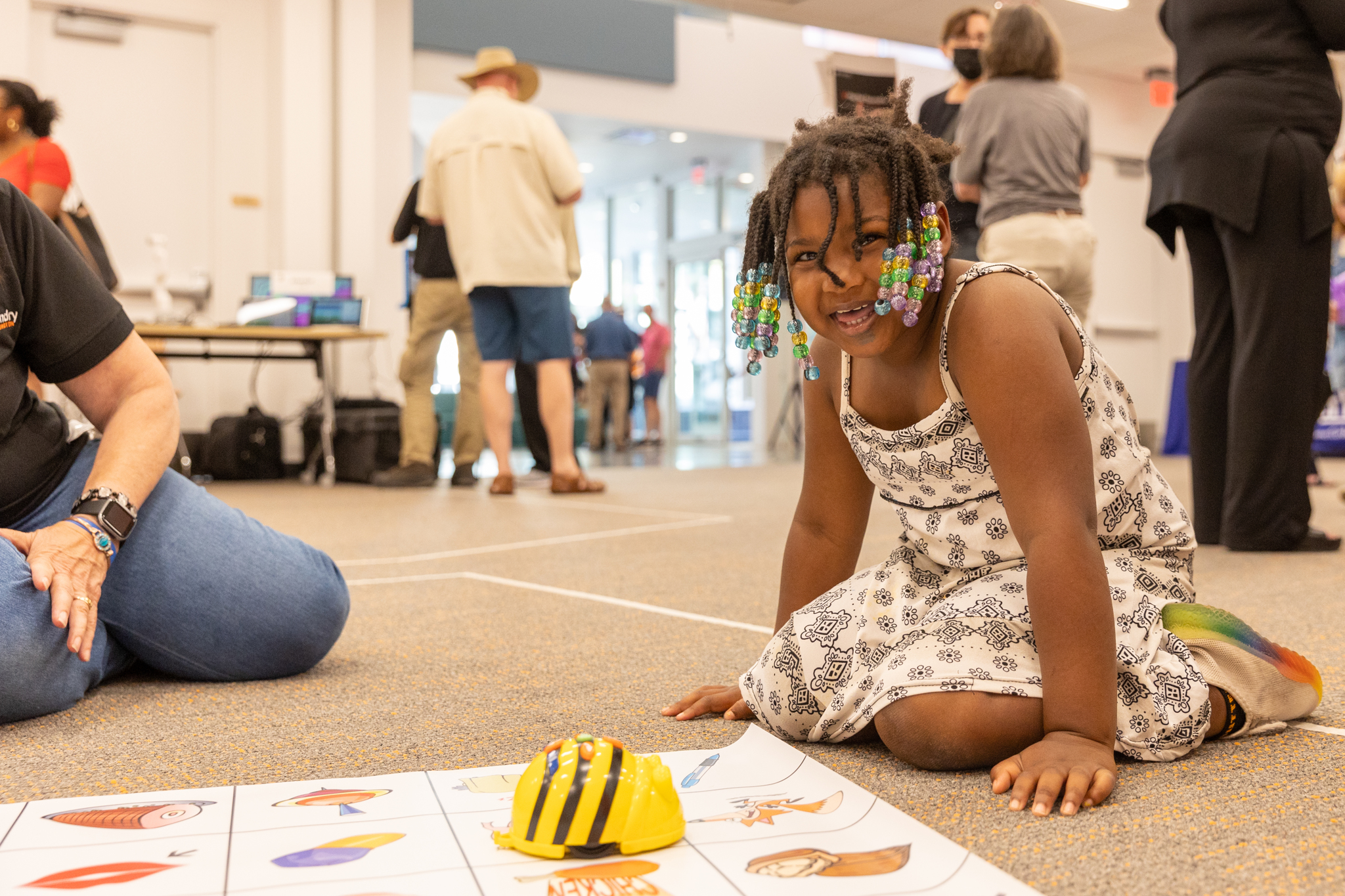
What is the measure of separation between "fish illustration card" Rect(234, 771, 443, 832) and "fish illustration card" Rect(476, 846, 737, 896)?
0.48ft

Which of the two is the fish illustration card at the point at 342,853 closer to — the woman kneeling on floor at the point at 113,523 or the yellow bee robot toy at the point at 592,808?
the yellow bee robot toy at the point at 592,808

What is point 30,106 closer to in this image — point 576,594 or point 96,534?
point 576,594

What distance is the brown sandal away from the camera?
430 centimetres

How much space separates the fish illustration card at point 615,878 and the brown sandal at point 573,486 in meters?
3.51

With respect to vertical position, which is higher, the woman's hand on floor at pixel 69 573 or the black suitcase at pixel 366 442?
the woman's hand on floor at pixel 69 573

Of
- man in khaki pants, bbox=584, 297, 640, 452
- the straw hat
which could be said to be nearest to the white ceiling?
the straw hat

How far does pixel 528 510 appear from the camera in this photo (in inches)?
143

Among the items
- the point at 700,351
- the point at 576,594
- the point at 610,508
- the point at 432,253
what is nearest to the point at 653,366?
the point at 700,351

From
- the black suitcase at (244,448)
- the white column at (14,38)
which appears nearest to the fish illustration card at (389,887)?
the black suitcase at (244,448)

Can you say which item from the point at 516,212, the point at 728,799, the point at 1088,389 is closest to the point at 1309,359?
the point at 1088,389

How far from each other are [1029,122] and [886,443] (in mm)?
2100

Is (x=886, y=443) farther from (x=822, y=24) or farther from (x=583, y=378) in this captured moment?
(x=583, y=378)

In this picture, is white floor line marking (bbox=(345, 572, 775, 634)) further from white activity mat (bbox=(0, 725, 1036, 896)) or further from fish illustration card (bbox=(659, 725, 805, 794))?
white activity mat (bbox=(0, 725, 1036, 896))

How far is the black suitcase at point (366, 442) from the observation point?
4875 mm
